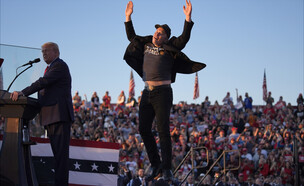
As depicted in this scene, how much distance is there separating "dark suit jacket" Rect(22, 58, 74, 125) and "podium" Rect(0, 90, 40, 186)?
0.77 ft

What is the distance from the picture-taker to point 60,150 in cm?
570

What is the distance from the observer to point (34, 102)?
5.70 m

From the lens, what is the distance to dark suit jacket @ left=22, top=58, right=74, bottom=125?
5723 millimetres

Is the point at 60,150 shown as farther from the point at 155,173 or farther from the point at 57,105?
the point at 155,173

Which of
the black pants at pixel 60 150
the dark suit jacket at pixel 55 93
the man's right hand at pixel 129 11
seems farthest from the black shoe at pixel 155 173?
the man's right hand at pixel 129 11

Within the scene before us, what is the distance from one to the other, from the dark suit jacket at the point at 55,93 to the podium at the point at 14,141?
23cm

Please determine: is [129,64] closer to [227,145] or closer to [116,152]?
[116,152]

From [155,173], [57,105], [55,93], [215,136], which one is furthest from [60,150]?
[215,136]

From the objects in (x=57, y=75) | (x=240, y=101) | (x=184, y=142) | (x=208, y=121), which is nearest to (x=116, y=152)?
(x=57, y=75)

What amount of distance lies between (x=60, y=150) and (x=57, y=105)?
554mm

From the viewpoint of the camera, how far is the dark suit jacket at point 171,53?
6.16 metres

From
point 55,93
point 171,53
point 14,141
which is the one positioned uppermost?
point 171,53

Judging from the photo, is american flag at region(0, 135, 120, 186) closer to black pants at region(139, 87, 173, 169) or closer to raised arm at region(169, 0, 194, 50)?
black pants at region(139, 87, 173, 169)

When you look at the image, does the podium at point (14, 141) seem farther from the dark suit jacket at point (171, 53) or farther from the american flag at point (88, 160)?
the american flag at point (88, 160)
